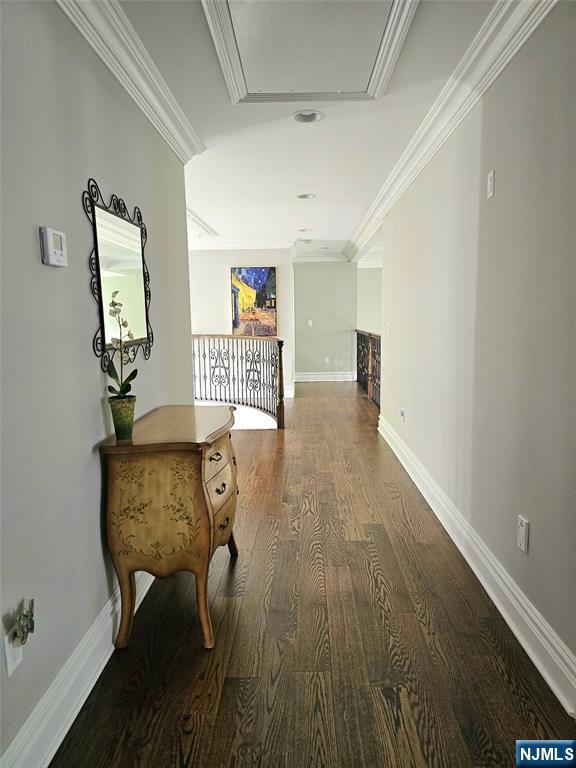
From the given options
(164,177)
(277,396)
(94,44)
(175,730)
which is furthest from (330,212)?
(175,730)

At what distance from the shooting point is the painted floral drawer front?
6.29 ft

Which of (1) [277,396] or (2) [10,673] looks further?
(1) [277,396]

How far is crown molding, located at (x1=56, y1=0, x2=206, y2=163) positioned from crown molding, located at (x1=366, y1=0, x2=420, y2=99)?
103 cm

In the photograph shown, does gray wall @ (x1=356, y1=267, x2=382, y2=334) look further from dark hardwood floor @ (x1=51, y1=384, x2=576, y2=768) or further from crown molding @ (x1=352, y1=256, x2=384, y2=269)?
dark hardwood floor @ (x1=51, y1=384, x2=576, y2=768)

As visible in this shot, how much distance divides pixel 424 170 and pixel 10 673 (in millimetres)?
3590

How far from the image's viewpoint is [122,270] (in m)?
2.14

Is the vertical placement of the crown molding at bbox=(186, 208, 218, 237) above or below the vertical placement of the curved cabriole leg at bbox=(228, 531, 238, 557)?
above

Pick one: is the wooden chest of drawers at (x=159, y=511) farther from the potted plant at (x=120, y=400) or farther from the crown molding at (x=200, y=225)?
the crown molding at (x=200, y=225)

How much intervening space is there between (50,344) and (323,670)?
148cm

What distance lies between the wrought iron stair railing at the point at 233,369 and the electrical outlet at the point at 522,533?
4.72 meters

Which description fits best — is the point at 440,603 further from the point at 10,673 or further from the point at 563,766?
the point at 10,673

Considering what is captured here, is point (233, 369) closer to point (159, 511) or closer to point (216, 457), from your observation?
point (216, 457)

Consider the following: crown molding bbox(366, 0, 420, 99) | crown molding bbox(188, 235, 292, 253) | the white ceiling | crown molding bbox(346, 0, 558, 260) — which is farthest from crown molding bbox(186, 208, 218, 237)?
crown molding bbox(366, 0, 420, 99)

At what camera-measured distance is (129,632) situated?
1985 mm
